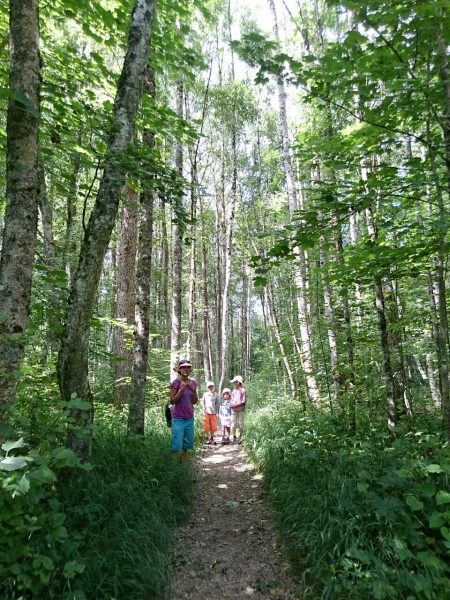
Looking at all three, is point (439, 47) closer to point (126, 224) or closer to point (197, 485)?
point (197, 485)

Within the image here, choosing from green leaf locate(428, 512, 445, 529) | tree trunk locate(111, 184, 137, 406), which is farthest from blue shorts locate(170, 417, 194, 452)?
green leaf locate(428, 512, 445, 529)

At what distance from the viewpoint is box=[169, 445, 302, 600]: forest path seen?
3.61 meters

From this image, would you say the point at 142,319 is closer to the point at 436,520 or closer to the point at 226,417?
the point at 436,520

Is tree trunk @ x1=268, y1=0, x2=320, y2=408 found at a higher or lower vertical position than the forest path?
higher

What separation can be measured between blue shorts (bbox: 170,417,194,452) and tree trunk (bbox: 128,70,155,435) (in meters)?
0.58

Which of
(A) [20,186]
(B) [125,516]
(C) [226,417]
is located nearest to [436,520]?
(B) [125,516]

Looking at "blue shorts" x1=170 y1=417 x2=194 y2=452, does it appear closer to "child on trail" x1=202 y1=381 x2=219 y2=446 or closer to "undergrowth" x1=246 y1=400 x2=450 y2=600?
"undergrowth" x1=246 y1=400 x2=450 y2=600

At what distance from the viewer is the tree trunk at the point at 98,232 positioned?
3.94 meters

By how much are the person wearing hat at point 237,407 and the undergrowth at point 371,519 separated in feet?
16.0

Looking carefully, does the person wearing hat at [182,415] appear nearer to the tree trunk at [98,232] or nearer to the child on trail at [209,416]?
the tree trunk at [98,232]

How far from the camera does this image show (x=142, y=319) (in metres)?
6.40

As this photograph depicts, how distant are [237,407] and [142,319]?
5.19 m

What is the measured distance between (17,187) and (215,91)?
51.8 ft

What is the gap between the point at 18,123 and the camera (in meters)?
3.37
